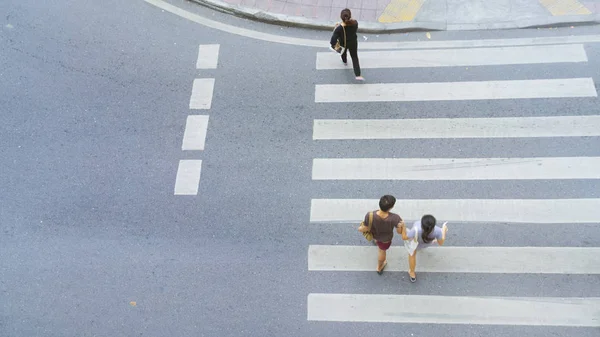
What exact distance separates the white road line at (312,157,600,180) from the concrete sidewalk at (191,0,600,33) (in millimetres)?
2784

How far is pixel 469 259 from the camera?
25.4 feet

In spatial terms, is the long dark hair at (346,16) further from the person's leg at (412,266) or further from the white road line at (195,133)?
the person's leg at (412,266)

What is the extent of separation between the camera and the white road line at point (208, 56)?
9841 millimetres

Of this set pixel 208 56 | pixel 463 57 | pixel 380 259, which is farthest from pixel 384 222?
pixel 208 56

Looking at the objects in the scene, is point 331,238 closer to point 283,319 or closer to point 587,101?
point 283,319

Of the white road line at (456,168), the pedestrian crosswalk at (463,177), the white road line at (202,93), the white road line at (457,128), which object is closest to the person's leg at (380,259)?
the pedestrian crosswalk at (463,177)

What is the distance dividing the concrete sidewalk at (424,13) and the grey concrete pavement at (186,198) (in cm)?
36

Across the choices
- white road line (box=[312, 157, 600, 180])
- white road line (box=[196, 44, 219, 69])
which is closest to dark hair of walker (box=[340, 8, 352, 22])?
white road line (box=[312, 157, 600, 180])

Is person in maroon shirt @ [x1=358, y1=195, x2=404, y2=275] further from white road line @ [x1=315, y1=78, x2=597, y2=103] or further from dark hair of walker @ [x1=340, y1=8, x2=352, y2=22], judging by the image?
dark hair of walker @ [x1=340, y1=8, x2=352, y2=22]

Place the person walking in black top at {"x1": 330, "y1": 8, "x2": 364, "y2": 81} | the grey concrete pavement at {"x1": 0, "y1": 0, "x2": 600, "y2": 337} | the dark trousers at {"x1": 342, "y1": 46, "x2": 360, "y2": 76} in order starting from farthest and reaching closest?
the dark trousers at {"x1": 342, "y1": 46, "x2": 360, "y2": 76}, the person walking in black top at {"x1": 330, "y1": 8, "x2": 364, "y2": 81}, the grey concrete pavement at {"x1": 0, "y1": 0, "x2": 600, "y2": 337}

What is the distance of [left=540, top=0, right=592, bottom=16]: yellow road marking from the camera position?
32.2 ft

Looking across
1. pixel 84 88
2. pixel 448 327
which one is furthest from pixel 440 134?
pixel 84 88

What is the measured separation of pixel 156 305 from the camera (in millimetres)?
7816

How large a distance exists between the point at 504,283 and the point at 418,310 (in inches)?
49.2
